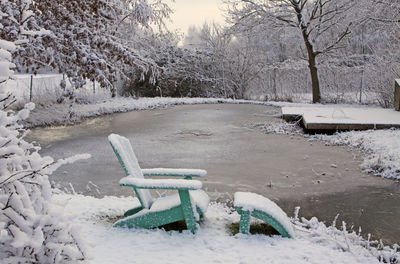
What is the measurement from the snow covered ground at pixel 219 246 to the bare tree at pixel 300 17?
1436 cm

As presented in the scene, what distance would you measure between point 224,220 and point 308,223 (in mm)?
897

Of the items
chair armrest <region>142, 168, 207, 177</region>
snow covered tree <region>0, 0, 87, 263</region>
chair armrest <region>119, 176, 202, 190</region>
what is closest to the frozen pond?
chair armrest <region>142, 168, 207, 177</region>

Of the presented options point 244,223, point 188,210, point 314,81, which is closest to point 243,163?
point 244,223

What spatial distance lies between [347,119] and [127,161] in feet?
28.5

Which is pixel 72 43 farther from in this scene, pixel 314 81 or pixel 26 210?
pixel 26 210

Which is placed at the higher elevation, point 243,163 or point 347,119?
point 347,119

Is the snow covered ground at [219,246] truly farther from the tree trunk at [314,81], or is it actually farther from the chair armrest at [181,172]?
the tree trunk at [314,81]

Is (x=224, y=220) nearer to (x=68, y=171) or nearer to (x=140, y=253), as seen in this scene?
(x=140, y=253)

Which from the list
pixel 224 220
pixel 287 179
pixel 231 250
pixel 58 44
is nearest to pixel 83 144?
pixel 58 44

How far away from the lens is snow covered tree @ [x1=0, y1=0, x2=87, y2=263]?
7.25 feet

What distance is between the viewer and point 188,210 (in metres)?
4.09

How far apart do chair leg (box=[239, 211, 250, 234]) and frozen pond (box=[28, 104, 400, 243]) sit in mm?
1427

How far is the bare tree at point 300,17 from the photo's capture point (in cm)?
1738

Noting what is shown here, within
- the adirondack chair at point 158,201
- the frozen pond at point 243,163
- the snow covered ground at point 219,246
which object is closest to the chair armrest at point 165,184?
the adirondack chair at point 158,201
